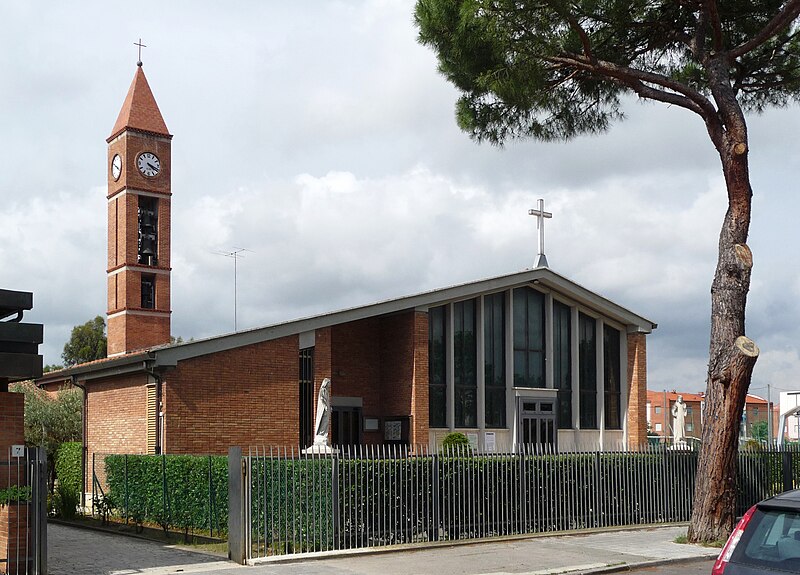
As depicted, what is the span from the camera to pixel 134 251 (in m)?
29.4

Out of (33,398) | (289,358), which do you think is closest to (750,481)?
(289,358)

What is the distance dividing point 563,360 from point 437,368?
179 inches

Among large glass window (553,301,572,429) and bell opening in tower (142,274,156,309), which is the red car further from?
Result: bell opening in tower (142,274,156,309)

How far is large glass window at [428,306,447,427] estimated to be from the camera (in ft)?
82.4

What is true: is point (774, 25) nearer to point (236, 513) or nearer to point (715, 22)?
point (715, 22)

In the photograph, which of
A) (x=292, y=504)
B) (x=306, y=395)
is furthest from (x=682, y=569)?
(x=306, y=395)

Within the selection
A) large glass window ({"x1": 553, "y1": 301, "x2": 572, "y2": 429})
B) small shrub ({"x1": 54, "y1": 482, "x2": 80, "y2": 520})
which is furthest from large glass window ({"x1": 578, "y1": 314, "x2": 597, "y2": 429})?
small shrub ({"x1": 54, "y1": 482, "x2": 80, "y2": 520})

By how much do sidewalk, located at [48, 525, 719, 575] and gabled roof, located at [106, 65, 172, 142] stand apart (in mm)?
16488

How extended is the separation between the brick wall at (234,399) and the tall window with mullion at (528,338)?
7.24 meters

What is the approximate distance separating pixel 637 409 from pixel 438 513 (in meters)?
14.3

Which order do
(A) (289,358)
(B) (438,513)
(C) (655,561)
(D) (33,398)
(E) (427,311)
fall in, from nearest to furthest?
(C) (655,561), (B) (438,513), (A) (289,358), (E) (427,311), (D) (33,398)

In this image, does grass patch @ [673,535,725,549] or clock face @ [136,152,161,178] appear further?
clock face @ [136,152,161,178]

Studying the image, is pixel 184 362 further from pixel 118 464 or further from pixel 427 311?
pixel 427 311

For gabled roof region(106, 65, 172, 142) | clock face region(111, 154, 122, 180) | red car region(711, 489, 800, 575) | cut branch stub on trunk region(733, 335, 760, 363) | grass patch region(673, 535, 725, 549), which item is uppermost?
gabled roof region(106, 65, 172, 142)
